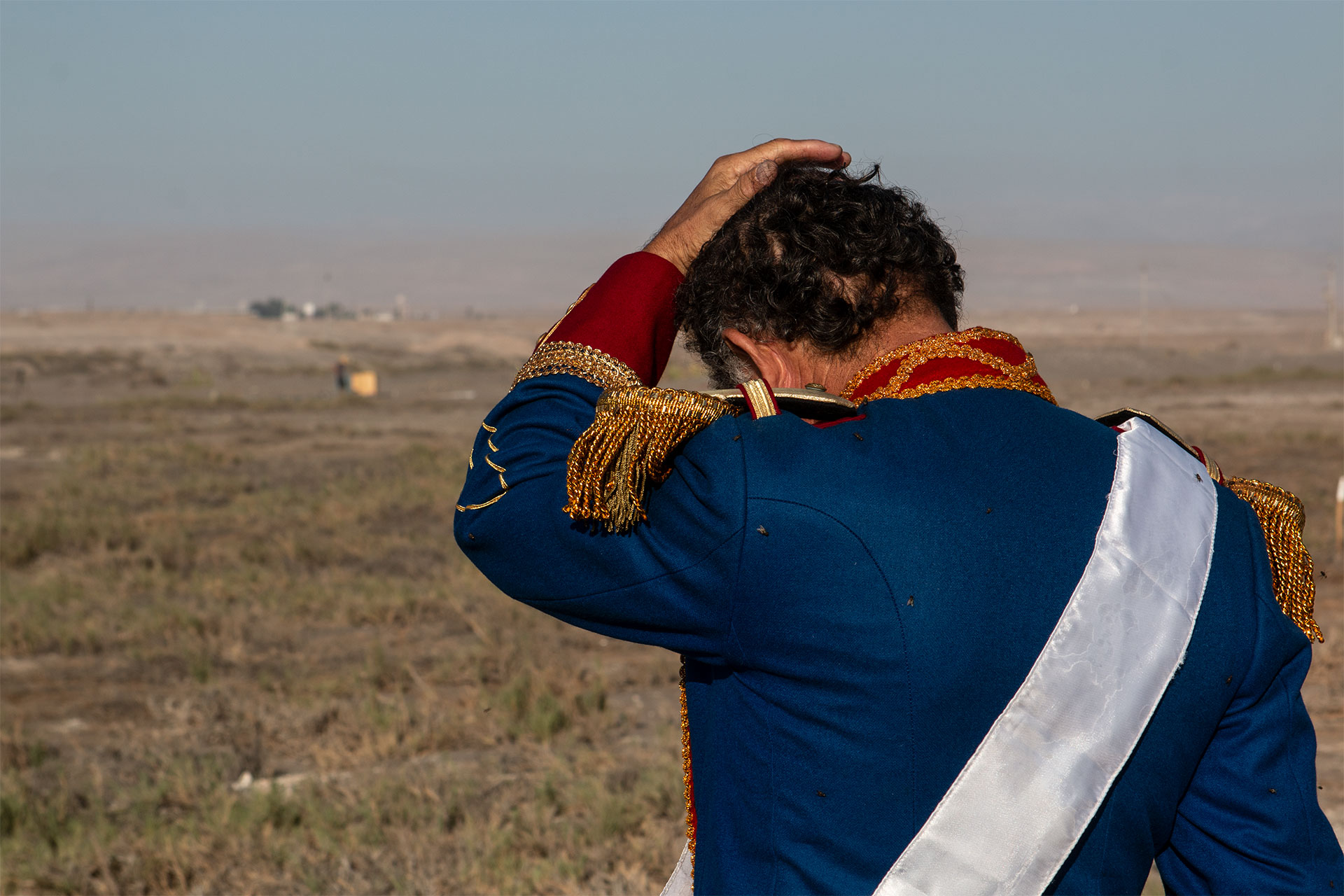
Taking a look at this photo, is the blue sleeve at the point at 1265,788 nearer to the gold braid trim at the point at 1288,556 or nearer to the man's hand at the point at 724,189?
the gold braid trim at the point at 1288,556

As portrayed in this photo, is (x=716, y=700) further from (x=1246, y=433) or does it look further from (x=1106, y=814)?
(x=1246, y=433)

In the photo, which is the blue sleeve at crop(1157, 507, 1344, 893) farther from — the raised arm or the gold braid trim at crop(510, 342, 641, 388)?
the gold braid trim at crop(510, 342, 641, 388)

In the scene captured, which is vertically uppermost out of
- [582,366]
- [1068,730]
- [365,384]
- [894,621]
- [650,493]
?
[582,366]

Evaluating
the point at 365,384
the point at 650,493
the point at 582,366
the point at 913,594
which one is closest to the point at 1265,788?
the point at 913,594

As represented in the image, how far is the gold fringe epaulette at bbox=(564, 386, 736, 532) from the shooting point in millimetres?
1222

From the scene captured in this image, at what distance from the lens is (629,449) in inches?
48.1

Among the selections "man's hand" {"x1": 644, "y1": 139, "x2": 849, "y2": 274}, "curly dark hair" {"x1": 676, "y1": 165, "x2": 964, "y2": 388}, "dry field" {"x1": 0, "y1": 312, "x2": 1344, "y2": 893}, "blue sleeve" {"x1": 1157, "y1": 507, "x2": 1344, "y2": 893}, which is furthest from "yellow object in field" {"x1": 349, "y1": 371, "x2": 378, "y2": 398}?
"blue sleeve" {"x1": 1157, "y1": 507, "x2": 1344, "y2": 893}

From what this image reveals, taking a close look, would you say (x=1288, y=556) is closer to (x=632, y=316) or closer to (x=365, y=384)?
(x=632, y=316)

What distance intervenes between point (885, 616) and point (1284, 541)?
1.91 feet

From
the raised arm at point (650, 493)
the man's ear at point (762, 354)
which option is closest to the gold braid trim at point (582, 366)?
the raised arm at point (650, 493)

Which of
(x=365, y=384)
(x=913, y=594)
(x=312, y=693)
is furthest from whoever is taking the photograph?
(x=365, y=384)

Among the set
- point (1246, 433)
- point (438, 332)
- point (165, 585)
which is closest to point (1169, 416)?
point (1246, 433)

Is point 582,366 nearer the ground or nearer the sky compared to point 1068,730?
nearer the sky

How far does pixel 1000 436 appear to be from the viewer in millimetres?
1242
